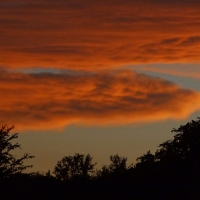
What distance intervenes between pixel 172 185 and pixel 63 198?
972 cm

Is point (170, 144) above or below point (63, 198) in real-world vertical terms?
above

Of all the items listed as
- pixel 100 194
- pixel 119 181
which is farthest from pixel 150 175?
pixel 100 194

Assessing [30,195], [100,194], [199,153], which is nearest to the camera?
[30,195]

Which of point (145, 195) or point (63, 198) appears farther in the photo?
point (145, 195)

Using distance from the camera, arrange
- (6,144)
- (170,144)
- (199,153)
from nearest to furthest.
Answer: (6,144), (199,153), (170,144)

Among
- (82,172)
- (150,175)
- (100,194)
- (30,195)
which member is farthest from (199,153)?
(82,172)

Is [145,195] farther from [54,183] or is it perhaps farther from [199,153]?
[199,153]

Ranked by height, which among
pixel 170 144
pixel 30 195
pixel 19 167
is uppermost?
pixel 170 144

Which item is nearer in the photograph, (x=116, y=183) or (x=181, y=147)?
(x=116, y=183)

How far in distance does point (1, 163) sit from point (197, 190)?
13873 millimetres

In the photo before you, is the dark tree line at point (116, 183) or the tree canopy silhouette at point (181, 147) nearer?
the dark tree line at point (116, 183)

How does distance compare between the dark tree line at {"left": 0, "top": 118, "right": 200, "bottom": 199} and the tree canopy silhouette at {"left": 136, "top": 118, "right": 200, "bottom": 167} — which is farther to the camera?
the tree canopy silhouette at {"left": 136, "top": 118, "right": 200, "bottom": 167}

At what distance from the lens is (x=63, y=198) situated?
1699 inches

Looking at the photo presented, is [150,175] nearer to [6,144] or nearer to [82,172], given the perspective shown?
[6,144]
